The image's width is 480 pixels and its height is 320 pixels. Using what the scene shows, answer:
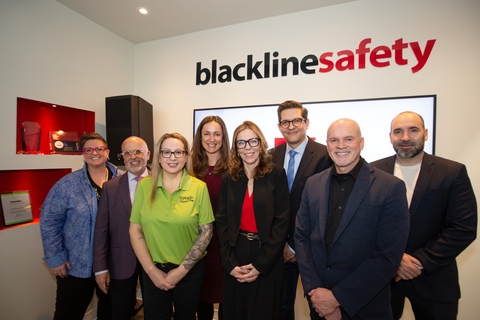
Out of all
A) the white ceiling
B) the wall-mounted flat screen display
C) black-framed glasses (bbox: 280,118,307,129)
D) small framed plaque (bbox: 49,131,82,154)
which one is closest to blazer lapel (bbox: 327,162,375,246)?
black-framed glasses (bbox: 280,118,307,129)

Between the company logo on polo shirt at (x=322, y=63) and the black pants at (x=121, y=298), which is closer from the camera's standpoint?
the black pants at (x=121, y=298)

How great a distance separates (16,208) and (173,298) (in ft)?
7.39

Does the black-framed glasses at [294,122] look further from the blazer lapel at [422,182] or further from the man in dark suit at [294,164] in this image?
the blazer lapel at [422,182]

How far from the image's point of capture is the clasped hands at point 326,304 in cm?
146

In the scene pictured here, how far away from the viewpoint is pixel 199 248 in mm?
1764

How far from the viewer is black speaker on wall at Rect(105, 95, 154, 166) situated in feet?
10.6

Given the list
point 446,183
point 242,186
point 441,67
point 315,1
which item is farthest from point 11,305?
point 441,67

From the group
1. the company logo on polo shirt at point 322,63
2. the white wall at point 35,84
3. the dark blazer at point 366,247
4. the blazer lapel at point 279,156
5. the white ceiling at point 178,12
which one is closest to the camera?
the dark blazer at point 366,247

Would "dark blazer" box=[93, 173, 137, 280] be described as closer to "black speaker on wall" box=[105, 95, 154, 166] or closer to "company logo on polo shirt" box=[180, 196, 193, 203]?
"company logo on polo shirt" box=[180, 196, 193, 203]

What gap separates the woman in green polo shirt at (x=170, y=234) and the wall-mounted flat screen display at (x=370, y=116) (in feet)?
5.52

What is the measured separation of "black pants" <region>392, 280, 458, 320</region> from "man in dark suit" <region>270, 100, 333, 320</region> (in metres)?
0.79

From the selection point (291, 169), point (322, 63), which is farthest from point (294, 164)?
point (322, 63)

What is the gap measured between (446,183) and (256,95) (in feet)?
7.94

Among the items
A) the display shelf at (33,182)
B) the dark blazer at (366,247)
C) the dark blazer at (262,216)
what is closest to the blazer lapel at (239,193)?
the dark blazer at (262,216)
